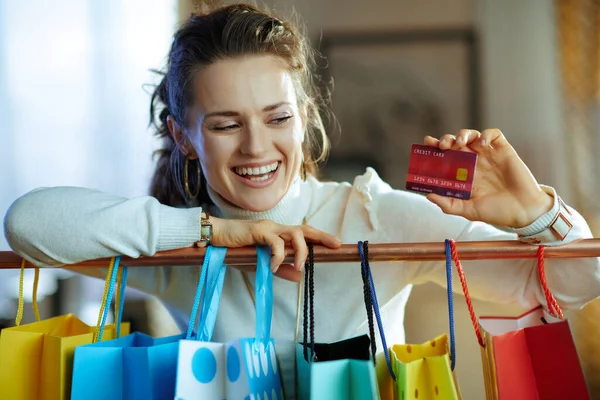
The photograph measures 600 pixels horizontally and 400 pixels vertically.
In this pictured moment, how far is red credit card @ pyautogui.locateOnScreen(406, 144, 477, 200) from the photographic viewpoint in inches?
41.1

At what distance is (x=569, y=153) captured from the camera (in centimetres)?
367

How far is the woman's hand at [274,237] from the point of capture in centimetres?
105

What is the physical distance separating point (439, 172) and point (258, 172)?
0.40m

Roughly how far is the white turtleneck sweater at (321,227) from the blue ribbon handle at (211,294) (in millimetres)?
53

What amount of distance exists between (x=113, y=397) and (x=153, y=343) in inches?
4.0

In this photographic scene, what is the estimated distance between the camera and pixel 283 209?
4.76 feet

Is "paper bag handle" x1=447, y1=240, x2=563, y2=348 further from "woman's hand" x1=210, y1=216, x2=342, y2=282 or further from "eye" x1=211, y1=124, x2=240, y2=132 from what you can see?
"eye" x1=211, y1=124, x2=240, y2=132

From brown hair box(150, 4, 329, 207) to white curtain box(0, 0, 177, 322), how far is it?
67 centimetres

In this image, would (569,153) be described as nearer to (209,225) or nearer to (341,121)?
(341,121)

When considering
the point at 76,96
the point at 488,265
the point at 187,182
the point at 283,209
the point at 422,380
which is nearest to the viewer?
the point at 422,380

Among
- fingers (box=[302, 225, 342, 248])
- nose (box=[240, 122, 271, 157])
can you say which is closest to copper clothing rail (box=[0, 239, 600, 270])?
fingers (box=[302, 225, 342, 248])

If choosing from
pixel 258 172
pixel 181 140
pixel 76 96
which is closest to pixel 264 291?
pixel 258 172

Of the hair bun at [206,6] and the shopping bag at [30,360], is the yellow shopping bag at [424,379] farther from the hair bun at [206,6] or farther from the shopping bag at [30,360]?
the hair bun at [206,6]

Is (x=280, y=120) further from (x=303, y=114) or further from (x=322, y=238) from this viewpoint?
(x=322, y=238)
